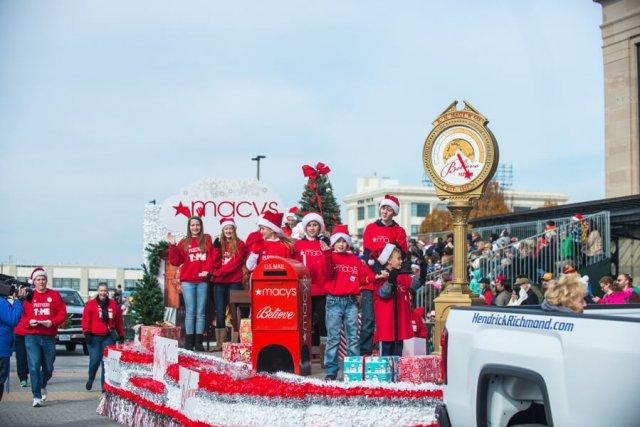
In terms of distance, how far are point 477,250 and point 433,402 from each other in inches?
594

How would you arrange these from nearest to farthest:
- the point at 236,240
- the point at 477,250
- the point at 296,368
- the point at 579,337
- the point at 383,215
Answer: the point at 579,337 → the point at 296,368 → the point at 383,215 → the point at 236,240 → the point at 477,250

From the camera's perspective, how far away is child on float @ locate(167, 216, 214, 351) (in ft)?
→ 44.2

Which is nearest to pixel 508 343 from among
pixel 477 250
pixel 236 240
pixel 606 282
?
pixel 236 240

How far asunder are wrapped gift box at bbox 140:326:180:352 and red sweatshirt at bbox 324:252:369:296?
4002 millimetres

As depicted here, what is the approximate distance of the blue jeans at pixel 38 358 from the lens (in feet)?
49.1

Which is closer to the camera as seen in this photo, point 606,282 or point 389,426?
point 389,426

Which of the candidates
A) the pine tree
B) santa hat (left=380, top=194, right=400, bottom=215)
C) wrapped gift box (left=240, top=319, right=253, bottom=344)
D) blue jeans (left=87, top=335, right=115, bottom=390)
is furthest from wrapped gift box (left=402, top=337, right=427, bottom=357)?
blue jeans (left=87, top=335, right=115, bottom=390)

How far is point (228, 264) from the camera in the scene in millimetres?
13672

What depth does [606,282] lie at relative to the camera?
15906 mm

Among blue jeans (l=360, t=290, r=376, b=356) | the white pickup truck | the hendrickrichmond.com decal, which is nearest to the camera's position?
the white pickup truck

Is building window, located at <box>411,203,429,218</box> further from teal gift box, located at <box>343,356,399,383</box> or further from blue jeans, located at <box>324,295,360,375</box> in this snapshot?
teal gift box, located at <box>343,356,399,383</box>

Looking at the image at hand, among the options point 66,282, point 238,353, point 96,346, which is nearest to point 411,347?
point 238,353

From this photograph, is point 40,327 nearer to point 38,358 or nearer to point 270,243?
point 38,358

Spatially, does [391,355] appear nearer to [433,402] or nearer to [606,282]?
[433,402]
